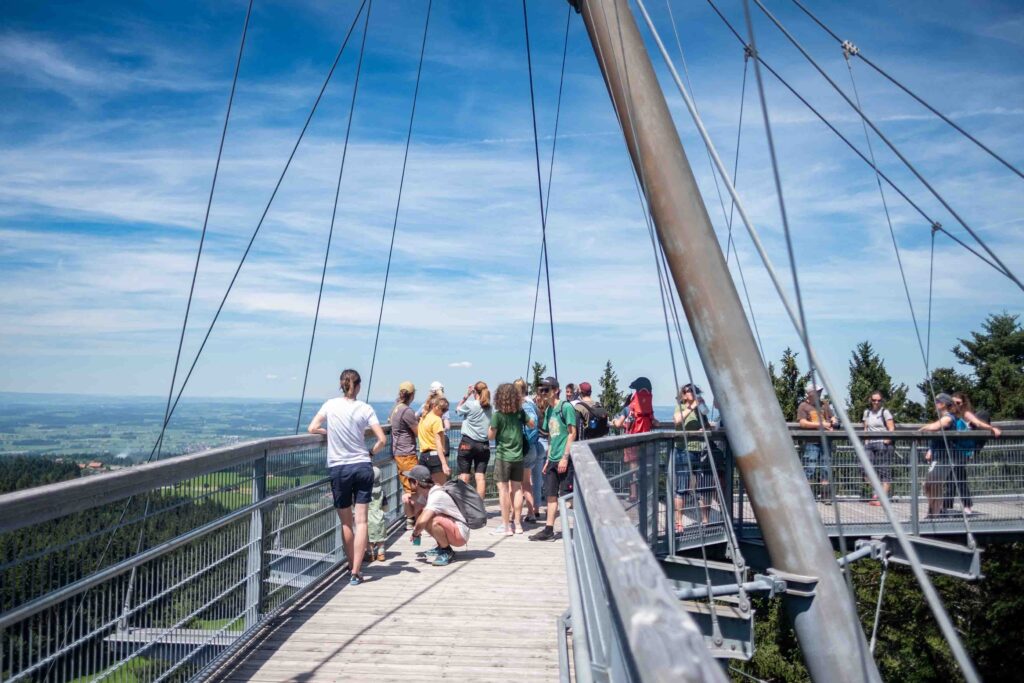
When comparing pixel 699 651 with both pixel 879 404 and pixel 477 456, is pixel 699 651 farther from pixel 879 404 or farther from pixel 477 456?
pixel 879 404

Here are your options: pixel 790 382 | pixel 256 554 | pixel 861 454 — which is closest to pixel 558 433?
pixel 256 554

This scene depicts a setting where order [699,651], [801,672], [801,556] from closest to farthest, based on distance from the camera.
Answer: [699,651] → [801,556] → [801,672]

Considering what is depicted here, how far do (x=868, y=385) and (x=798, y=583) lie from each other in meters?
56.4

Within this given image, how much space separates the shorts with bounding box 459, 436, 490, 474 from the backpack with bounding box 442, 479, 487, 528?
153 centimetres

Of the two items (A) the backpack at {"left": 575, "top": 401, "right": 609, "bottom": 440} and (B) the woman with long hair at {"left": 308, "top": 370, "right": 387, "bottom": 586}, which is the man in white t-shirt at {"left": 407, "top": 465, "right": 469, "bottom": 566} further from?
(A) the backpack at {"left": 575, "top": 401, "right": 609, "bottom": 440}

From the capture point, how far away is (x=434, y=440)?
10656mm

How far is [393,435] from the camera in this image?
34.9ft

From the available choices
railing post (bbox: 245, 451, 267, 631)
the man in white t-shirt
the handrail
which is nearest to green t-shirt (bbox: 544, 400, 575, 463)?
the man in white t-shirt

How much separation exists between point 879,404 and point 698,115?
1053 centimetres

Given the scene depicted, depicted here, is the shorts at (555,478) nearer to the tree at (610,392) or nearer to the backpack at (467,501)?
the backpack at (467,501)

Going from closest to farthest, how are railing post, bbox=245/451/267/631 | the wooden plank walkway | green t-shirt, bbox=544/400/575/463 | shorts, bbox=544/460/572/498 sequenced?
the wooden plank walkway < railing post, bbox=245/451/267/631 < green t-shirt, bbox=544/400/575/463 < shorts, bbox=544/460/572/498

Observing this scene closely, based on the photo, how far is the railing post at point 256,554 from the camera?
655 cm

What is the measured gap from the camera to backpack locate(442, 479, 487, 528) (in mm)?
9203

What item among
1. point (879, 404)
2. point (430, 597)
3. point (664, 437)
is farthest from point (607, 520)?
point (879, 404)
